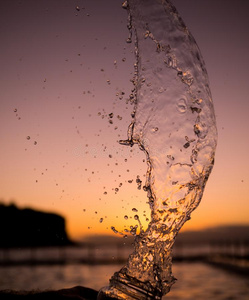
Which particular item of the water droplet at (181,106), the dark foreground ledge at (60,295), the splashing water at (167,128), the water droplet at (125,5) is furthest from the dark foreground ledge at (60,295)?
the water droplet at (125,5)

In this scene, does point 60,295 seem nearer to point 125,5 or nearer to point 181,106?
point 181,106

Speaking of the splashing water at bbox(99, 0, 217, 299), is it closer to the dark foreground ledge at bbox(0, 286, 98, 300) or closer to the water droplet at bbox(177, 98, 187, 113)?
the water droplet at bbox(177, 98, 187, 113)

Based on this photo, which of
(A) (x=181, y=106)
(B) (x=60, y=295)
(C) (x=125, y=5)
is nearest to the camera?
(B) (x=60, y=295)

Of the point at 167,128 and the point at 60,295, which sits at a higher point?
the point at 167,128

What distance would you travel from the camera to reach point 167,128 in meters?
3.30

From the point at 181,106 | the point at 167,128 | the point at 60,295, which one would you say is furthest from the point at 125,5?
the point at 60,295

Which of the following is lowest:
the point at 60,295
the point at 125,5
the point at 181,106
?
the point at 60,295

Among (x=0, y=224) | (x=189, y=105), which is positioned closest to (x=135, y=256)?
(x=189, y=105)

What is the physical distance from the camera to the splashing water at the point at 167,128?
3.08 meters

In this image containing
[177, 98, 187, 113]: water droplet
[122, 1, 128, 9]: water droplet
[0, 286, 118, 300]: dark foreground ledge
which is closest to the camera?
[0, 286, 118, 300]: dark foreground ledge

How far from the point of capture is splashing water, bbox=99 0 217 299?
10.1 ft

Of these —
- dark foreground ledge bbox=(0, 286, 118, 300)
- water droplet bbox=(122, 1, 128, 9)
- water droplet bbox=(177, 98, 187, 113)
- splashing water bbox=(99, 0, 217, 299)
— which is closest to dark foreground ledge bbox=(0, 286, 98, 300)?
dark foreground ledge bbox=(0, 286, 118, 300)

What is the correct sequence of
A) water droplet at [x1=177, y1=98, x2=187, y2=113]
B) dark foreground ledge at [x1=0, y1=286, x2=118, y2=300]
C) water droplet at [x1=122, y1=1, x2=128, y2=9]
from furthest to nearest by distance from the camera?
water droplet at [x1=122, y1=1, x2=128, y2=9], water droplet at [x1=177, y1=98, x2=187, y2=113], dark foreground ledge at [x1=0, y1=286, x2=118, y2=300]

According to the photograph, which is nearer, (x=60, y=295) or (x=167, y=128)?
(x=60, y=295)
